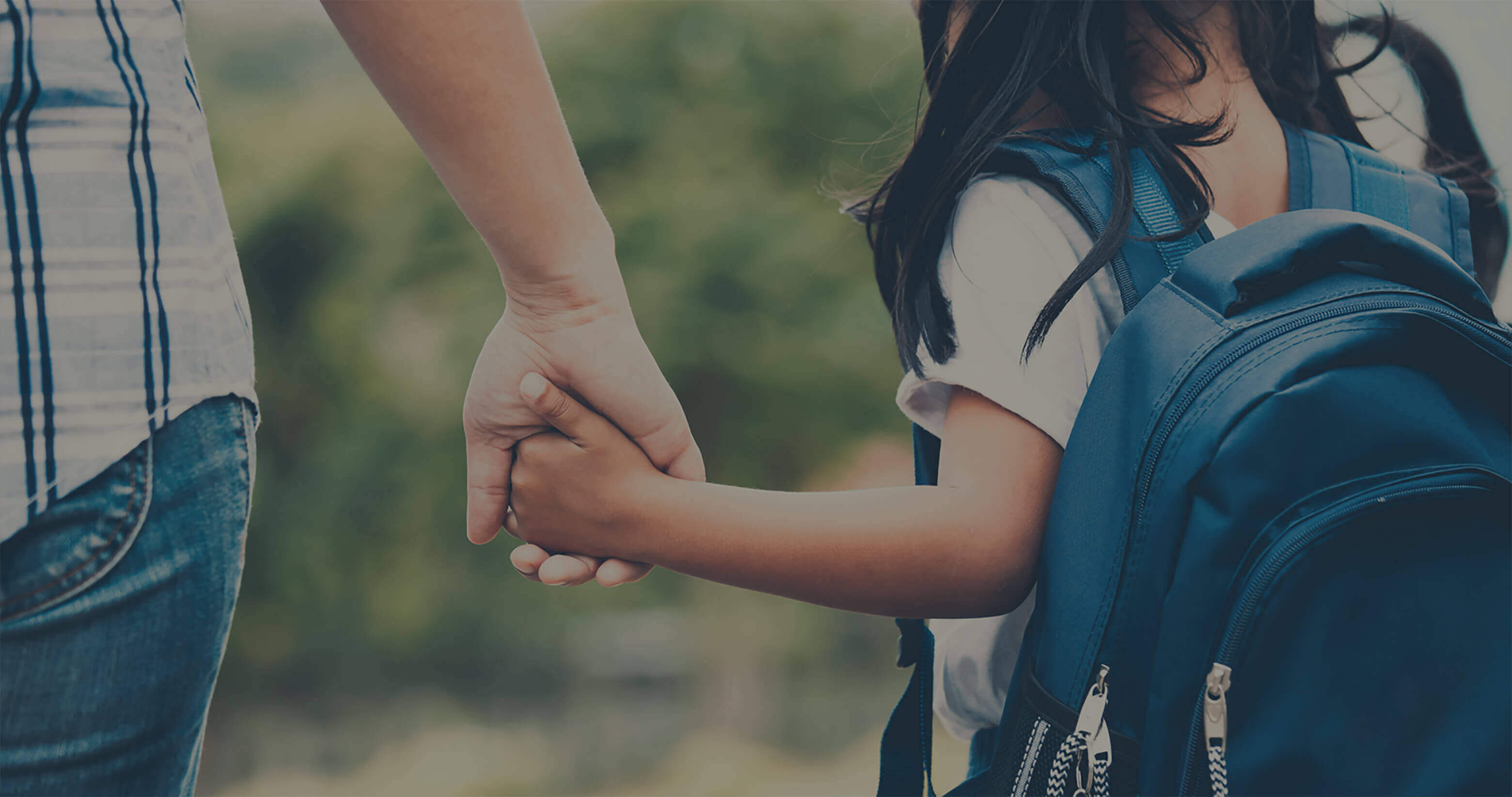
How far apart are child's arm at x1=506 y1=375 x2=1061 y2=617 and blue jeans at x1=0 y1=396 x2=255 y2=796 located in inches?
10.0

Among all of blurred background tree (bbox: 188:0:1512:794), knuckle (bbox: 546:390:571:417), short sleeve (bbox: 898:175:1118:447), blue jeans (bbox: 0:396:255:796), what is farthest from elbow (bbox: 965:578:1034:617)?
blurred background tree (bbox: 188:0:1512:794)

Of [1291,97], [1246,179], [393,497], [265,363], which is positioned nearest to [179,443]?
[1246,179]

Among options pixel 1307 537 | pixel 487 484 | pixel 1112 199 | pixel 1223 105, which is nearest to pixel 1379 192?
pixel 1223 105

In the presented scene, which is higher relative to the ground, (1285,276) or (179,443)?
(1285,276)

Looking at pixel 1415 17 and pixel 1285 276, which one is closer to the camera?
pixel 1285 276

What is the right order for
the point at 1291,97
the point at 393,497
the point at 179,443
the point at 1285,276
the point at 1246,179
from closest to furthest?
the point at 179,443
the point at 1285,276
the point at 1246,179
the point at 1291,97
the point at 393,497

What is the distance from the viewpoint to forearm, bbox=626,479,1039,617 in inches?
27.9

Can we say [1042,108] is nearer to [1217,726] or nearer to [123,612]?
[1217,726]

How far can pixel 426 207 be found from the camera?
241cm

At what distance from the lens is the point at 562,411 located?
71 centimetres

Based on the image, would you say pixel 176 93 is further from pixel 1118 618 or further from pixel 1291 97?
pixel 1291 97

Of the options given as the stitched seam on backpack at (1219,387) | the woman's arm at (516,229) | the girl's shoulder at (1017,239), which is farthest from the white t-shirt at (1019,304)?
the woman's arm at (516,229)

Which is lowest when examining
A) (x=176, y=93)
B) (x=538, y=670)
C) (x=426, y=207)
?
(x=538, y=670)

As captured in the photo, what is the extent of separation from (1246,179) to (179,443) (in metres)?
0.78
